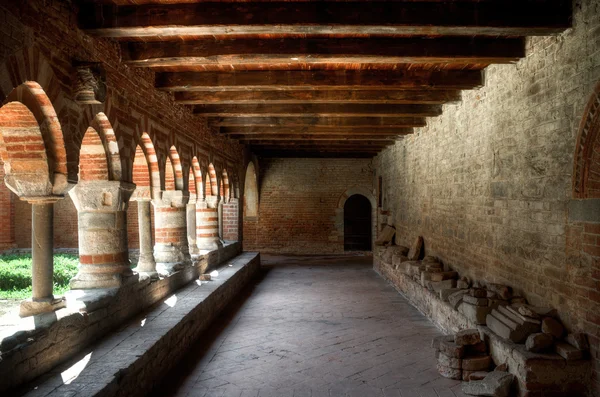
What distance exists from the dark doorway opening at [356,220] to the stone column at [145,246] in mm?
10761

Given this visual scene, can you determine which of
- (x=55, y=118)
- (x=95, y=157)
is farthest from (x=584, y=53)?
(x=95, y=157)

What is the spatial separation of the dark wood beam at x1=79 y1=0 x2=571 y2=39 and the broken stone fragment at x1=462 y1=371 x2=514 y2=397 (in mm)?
2990

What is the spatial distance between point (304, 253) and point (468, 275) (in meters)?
9.84

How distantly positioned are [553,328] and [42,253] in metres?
4.41

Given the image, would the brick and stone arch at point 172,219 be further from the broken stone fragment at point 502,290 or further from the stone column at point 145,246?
the broken stone fragment at point 502,290

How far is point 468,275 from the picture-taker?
640 cm

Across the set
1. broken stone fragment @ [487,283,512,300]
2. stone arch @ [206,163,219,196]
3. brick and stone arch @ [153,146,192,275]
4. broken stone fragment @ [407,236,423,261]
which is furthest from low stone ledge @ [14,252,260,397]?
broken stone fragment @ [407,236,423,261]

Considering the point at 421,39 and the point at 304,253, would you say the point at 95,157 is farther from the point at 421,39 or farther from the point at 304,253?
the point at 304,253

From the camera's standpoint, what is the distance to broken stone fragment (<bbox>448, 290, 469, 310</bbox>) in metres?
5.43

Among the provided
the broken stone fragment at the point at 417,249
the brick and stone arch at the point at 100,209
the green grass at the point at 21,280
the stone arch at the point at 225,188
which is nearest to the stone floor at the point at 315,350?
the broken stone fragment at the point at 417,249

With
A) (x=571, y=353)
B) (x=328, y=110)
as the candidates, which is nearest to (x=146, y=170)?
(x=328, y=110)

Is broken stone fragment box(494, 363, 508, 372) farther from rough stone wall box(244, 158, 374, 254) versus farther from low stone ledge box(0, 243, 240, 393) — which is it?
rough stone wall box(244, 158, 374, 254)

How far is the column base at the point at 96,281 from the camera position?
15.2ft

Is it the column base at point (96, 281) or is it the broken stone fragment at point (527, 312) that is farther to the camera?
the column base at point (96, 281)
